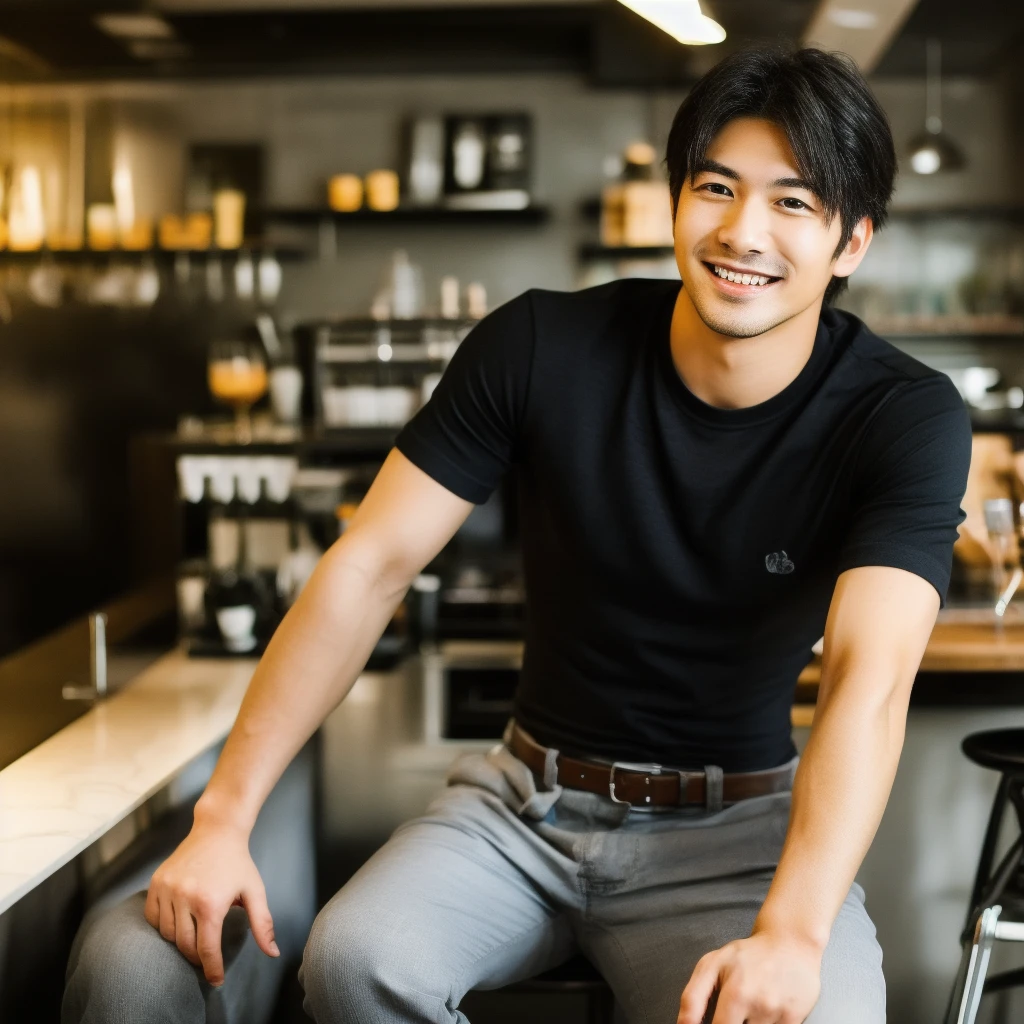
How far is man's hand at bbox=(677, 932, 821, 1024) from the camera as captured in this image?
104cm

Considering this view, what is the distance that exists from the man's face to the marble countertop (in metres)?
0.91

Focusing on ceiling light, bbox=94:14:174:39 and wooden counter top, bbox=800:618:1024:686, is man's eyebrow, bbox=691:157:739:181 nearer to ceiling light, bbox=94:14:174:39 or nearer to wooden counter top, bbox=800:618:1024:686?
wooden counter top, bbox=800:618:1024:686

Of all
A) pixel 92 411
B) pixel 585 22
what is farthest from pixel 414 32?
pixel 92 411

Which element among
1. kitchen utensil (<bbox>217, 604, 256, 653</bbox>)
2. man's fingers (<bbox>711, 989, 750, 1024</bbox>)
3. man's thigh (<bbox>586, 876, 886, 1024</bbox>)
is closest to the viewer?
man's fingers (<bbox>711, 989, 750, 1024</bbox>)

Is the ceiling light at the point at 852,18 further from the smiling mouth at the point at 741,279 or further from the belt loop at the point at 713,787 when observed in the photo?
the belt loop at the point at 713,787

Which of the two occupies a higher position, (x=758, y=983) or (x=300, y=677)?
(x=300, y=677)

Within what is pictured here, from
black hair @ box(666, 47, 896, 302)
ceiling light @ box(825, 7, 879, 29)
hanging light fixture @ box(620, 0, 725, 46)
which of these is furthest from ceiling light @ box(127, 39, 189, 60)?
black hair @ box(666, 47, 896, 302)

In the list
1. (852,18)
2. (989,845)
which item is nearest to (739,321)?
(989,845)

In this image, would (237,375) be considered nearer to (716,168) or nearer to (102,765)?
(102,765)

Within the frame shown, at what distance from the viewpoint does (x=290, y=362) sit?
16.0ft

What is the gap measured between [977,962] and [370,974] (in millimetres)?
862

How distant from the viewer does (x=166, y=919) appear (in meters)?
1.23

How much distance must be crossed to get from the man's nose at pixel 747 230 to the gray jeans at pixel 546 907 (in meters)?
0.62

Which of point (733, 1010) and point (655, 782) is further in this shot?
point (655, 782)
